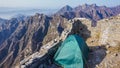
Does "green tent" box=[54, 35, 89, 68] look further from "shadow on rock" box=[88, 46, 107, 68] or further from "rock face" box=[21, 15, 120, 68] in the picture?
"rock face" box=[21, 15, 120, 68]

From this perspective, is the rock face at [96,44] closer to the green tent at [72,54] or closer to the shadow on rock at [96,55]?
the shadow on rock at [96,55]

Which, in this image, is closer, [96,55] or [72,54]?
[72,54]

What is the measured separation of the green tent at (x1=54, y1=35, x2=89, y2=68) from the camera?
1711 cm

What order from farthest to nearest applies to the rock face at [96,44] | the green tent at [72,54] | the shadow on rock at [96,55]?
the shadow on rock at [96,55] < the rock face at [96,44] < the green tent at [72,54]

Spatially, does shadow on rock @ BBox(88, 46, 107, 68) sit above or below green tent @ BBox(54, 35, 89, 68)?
below

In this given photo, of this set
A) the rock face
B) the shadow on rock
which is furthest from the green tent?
the rock face

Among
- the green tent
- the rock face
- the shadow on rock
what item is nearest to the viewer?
the green tent

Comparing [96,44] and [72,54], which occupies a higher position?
[72,54]

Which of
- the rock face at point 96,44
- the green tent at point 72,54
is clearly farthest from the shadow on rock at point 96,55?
the green tent at point 72,54

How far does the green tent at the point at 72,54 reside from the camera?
1711 centimetres

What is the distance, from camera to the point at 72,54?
17.6 m

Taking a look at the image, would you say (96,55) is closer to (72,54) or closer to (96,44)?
(72,54)

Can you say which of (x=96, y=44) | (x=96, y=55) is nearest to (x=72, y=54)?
(x=96, y=55)

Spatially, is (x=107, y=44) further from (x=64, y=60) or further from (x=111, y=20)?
(x=64, y=60)
